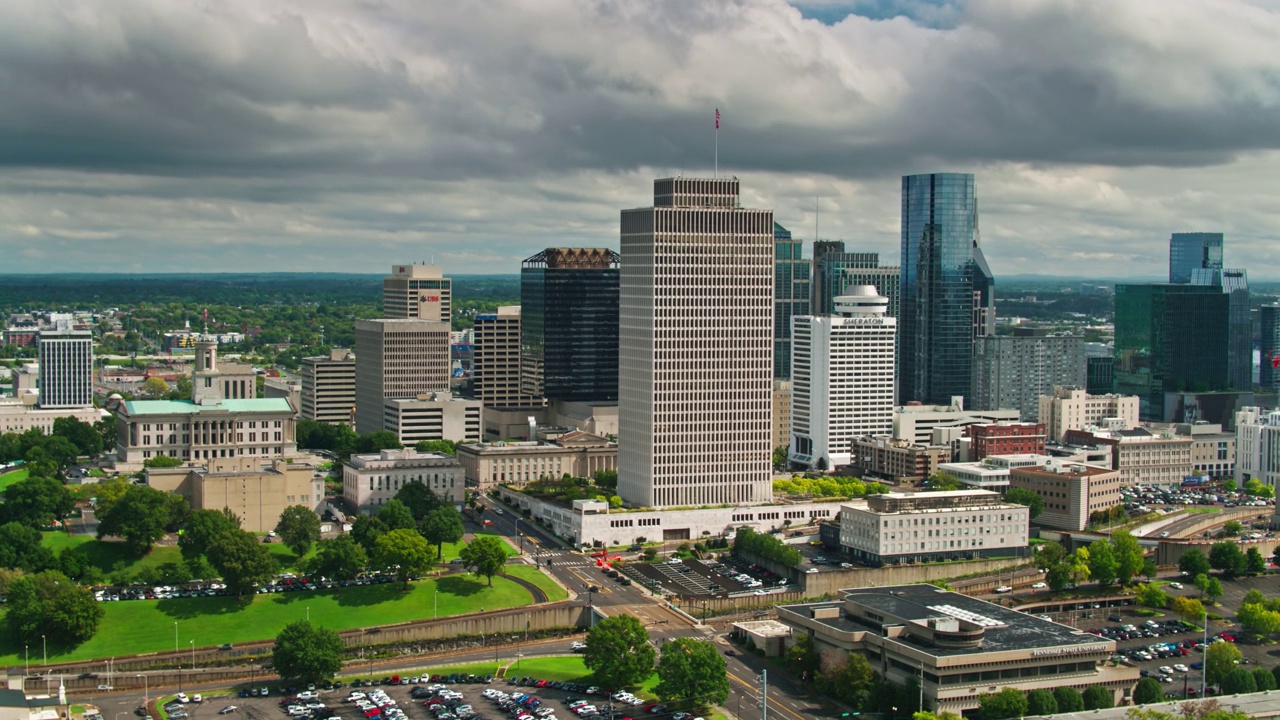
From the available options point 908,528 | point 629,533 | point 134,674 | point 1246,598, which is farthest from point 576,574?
point 1246,598

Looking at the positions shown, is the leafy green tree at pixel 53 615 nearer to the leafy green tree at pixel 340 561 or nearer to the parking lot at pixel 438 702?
the parking lot at pixel 438 702

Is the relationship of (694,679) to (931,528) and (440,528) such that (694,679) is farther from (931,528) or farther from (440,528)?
(931,528)

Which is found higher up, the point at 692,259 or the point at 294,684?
the point at 692,259

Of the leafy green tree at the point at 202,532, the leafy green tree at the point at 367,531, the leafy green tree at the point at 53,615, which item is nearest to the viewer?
A: the leafy green tree at the point at 53,615

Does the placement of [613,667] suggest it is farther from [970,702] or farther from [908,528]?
[908,528]

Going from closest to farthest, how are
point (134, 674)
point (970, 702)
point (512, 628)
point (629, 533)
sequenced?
point (970, 702) → point (134, 674) → point (512, 628) → point (629, 533)

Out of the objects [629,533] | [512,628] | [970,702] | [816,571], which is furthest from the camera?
[629,533]

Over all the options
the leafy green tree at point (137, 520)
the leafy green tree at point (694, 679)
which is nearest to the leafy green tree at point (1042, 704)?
the leafy green tree at point (694, 679)

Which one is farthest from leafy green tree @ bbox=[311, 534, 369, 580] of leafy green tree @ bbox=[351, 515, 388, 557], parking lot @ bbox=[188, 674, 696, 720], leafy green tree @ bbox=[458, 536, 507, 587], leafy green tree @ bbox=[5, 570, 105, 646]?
parking lot @ bbox=[188, 674, 696, 720]
